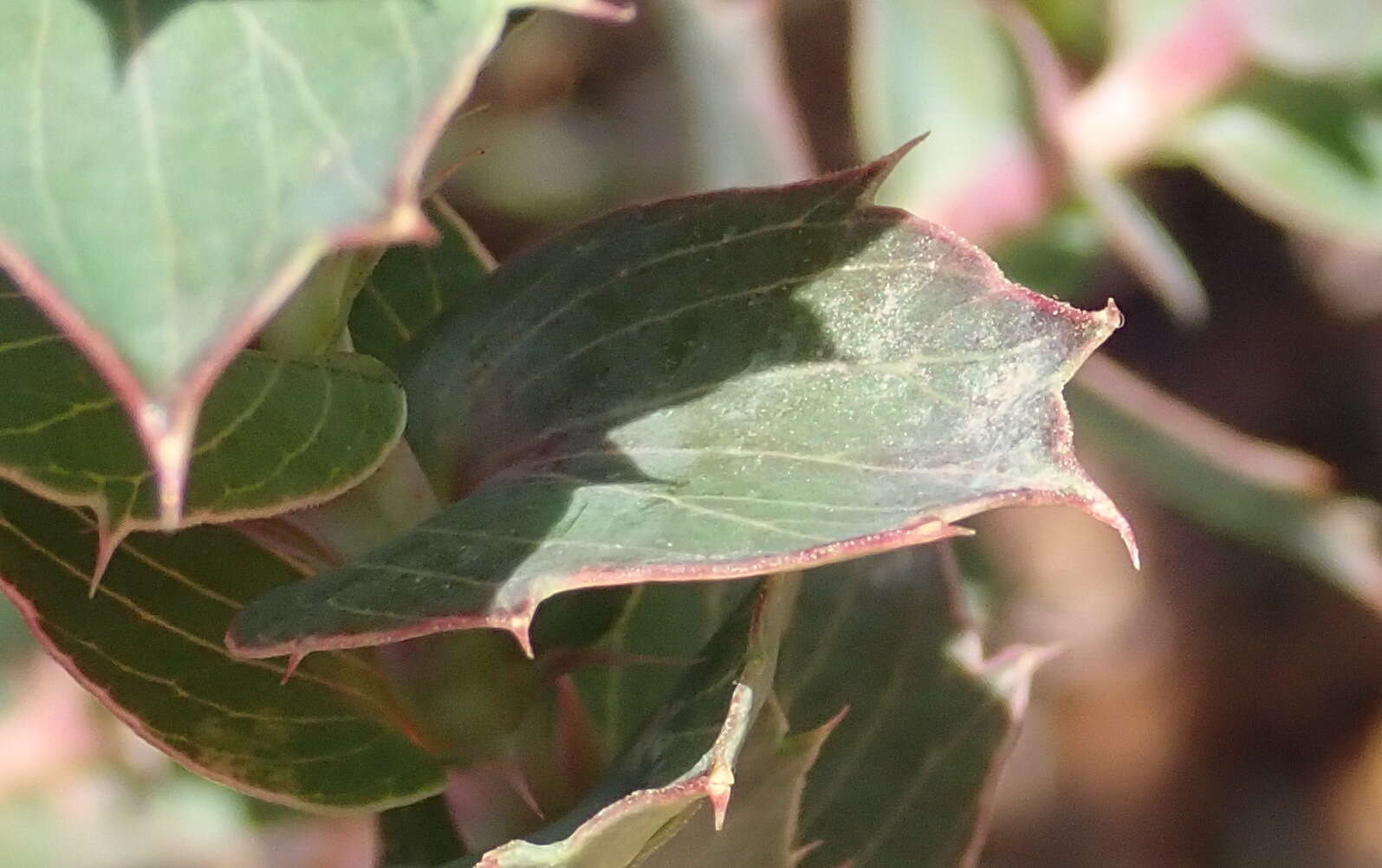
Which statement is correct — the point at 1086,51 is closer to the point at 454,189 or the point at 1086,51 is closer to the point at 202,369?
the point at 454,189

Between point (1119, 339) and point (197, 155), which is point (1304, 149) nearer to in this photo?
point (1119, 339)

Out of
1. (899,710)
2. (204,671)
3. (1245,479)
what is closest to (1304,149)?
(1245,479)

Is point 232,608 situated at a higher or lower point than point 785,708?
higher

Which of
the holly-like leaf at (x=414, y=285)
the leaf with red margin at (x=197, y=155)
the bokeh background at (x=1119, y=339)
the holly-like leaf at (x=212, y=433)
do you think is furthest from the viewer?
the bokeh background at (x=1119, y=339)

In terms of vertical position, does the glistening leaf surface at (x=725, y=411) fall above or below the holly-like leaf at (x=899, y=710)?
above

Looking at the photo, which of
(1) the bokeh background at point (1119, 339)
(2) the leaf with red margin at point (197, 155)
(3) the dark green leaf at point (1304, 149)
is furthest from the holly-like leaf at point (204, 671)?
(3) the dark green leaf at point (1304, 149)

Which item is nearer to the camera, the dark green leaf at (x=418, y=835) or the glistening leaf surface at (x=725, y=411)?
the glistening leaf surface at (x=725, y=411)

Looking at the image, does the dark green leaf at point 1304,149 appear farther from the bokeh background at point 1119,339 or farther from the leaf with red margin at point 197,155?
the leaf with red margin at point 197,155

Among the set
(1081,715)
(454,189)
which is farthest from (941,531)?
(1081,715)
